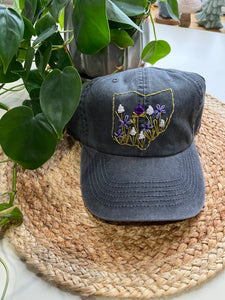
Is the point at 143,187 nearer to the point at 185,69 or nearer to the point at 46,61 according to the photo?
the point at 46,61

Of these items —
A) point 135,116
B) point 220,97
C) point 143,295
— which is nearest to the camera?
point 143,295

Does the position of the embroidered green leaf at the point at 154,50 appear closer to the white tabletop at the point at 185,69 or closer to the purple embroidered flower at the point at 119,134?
the purple embroidered flower at the point at 119,134

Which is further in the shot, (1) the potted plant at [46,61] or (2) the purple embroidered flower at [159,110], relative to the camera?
(2) the purple embroidered flower at [159,110]

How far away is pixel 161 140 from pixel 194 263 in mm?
247

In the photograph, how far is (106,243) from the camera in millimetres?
684

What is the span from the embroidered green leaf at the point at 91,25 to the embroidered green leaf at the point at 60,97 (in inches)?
2.0

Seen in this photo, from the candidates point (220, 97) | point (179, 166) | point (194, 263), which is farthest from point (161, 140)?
point (220, 97)

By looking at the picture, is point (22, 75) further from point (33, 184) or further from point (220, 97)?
point (220, 97)

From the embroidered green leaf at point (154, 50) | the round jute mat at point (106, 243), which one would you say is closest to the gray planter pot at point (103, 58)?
the embroidered green leaf at point (154, 50)

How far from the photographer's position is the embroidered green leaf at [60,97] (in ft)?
1.69

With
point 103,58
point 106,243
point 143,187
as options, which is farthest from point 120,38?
point 106,243

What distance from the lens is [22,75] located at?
2.15 ft

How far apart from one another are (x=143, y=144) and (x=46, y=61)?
10.5 inches

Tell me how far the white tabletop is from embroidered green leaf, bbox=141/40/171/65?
34cm
